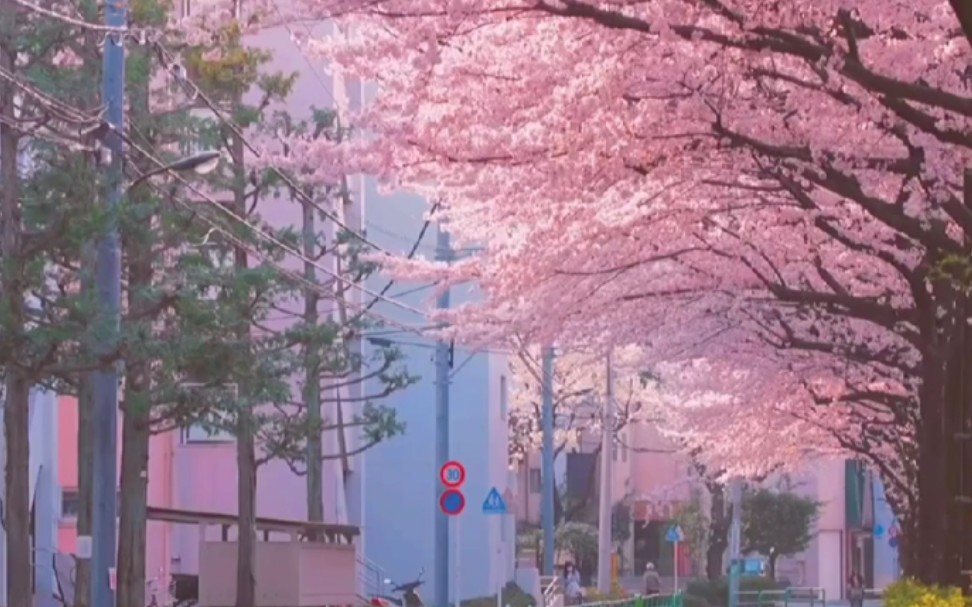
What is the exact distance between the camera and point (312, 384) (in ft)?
96.7

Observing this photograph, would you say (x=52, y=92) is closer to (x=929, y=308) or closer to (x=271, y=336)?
(x=271, y=336)

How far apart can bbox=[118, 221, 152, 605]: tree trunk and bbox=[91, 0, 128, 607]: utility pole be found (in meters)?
2.13

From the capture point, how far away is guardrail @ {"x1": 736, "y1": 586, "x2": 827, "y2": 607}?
159ft

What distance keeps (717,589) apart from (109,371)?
37446mm

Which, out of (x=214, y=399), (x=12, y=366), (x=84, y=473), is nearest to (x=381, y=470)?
(x=84, y=473)

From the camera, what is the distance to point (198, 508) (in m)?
40.2

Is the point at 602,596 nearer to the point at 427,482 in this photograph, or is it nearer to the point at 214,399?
the point at 427,482

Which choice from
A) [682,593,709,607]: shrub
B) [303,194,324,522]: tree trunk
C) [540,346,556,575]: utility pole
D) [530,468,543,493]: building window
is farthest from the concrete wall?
[530,468,543,493]: building window

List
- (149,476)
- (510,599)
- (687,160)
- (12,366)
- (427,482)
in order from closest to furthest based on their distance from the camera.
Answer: (687,160) → (12,366) → (149,476) → (510,599) → (427,482)

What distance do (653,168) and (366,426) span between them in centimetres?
2076

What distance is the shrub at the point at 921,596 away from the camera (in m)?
13.7

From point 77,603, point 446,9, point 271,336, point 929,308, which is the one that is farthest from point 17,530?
point 446,9

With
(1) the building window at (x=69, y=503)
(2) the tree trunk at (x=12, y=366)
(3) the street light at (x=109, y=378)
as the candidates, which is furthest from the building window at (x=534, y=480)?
(2) the tree trunk at (x=12, y=366)

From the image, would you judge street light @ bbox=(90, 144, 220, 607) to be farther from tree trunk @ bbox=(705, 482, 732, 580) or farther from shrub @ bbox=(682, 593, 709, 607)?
tree trunk @ bbox=(705, 482, 732, 580)
